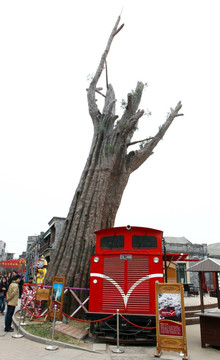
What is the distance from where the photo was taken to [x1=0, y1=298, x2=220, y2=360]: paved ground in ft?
17.9

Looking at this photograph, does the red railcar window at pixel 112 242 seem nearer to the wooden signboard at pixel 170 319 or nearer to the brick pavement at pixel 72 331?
the wooden signboard at pixel 170 319

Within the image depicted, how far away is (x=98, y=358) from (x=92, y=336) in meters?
2.08

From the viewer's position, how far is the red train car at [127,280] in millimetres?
6798

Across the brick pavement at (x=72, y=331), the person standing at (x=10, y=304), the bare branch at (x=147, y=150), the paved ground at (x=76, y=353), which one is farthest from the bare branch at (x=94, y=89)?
the paved ground at (x=76, y=353)

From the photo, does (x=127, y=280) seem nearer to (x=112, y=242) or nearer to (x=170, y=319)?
(x=112, y=242)

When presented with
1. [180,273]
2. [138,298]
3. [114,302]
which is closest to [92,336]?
[114,302]

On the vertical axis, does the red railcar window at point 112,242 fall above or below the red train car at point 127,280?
above

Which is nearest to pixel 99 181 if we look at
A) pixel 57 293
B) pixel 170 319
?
pixel 57 293

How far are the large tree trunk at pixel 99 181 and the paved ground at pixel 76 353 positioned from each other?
353 centimetres

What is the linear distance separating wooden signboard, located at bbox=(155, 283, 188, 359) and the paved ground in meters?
0.27

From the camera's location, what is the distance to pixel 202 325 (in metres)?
6.75

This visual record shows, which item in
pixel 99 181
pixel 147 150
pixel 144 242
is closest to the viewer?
pixel 144 242

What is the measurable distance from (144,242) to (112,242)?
0.99 meters

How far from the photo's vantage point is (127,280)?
7.20m
